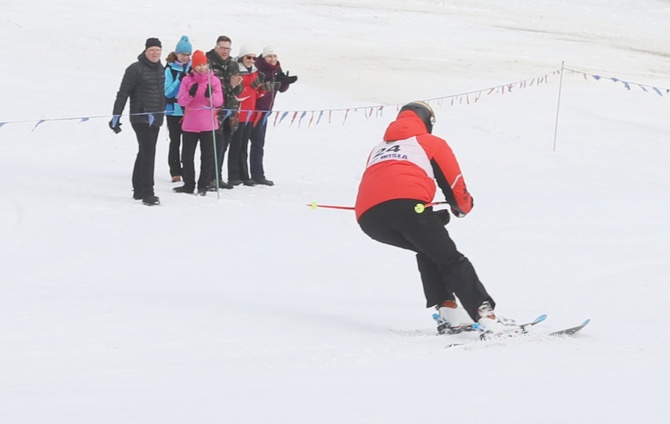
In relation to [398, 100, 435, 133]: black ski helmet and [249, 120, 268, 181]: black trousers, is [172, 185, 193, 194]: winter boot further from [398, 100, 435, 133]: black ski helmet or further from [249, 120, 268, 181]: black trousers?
[398, 100, 435, 133]: black ski helmet

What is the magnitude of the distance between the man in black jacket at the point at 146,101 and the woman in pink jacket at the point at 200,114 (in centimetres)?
35

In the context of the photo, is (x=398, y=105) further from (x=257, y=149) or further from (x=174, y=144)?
(x=174, y=144)

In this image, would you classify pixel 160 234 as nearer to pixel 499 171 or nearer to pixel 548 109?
pixel 499 171

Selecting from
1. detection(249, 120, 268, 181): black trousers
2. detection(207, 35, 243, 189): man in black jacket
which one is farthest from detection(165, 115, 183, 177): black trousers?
detection(249, 120, 268, 181): black trousers

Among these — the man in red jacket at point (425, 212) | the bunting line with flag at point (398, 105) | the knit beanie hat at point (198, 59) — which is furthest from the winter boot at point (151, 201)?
the man in red jacket at point (425, 212)

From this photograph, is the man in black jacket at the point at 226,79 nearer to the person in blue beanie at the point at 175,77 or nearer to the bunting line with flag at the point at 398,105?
the person in blue beanie at the point at 175,77

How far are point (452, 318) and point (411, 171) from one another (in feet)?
2.74

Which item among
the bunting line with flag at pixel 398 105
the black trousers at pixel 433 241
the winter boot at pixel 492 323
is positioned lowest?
the bunting line with flag at pixel 398 105

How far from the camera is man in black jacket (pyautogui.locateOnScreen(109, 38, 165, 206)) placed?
350 inches

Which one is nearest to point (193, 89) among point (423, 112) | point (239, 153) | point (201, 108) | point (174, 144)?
point (201, 108)

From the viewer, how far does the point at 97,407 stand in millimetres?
3637

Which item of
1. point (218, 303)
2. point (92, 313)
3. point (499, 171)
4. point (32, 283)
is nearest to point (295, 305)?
point (218, 303)

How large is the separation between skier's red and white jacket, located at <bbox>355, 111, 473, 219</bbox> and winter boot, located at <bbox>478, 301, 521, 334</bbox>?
560mm

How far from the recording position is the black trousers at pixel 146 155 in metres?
9.08
